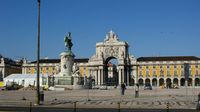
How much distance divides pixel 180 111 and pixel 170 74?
444 feet

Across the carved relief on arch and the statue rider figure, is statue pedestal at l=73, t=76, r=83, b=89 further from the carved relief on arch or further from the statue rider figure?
the carved relief on arch

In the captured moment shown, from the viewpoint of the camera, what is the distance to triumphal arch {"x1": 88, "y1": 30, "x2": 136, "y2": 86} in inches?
5950

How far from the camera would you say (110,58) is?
15962cm

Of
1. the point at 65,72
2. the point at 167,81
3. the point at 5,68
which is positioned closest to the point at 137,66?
the point at 167,81

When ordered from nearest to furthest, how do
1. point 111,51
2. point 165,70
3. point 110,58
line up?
point 165,70
point 111,51
point 110,58

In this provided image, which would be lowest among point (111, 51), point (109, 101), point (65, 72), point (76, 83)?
point (109, 101)

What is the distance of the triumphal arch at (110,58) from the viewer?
151125mm

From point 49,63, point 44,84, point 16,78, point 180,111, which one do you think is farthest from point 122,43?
point 180,111

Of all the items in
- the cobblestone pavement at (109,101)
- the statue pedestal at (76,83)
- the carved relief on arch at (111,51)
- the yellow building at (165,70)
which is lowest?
the cobblestone pavement at (109,101)

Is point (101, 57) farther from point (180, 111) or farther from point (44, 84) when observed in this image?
point (180, 111)

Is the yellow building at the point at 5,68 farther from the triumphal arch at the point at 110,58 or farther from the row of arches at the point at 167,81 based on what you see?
the row of arches at the point at 167,81

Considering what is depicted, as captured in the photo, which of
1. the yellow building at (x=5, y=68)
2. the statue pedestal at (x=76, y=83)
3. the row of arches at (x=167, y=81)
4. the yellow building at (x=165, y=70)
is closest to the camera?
the statue pedestal at (x=76, y=83)

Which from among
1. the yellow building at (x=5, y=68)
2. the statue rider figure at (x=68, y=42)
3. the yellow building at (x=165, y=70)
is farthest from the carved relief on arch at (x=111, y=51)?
the statue rider figure at (x=68, y=42)

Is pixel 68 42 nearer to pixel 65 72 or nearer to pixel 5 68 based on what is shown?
pixel 65 72
